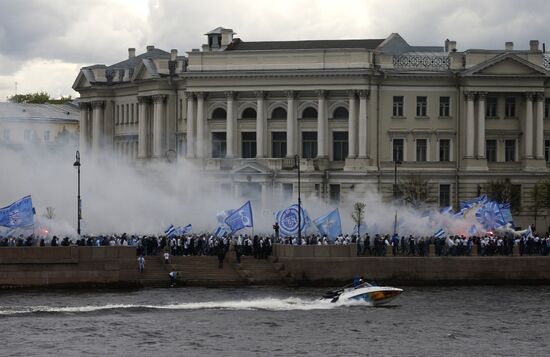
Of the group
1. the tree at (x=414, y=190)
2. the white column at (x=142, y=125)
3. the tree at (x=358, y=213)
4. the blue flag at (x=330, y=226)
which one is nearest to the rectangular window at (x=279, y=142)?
the tree at (x=414, y=190)

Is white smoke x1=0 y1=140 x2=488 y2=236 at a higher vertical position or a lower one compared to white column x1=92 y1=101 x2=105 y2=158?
lower

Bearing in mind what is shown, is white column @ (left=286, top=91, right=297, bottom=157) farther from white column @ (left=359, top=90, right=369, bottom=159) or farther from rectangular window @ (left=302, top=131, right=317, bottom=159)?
white column @ (left=359, top=90, right=369, bottom=159)

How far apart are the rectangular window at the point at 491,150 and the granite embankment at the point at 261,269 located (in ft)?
90.3

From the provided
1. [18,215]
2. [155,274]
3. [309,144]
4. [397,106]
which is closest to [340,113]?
[309,144]

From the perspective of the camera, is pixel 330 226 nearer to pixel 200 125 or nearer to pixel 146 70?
pixel 200 125

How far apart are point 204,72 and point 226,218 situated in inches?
1070

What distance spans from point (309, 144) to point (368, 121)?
3.84 metres

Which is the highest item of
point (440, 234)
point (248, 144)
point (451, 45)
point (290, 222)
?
point (451, 45)

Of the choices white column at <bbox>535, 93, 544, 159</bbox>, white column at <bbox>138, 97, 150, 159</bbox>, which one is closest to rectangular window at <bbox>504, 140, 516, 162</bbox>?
white column at <bbox>535, 93, 544, 159</bbox>

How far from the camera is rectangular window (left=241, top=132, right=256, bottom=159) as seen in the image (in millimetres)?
107125

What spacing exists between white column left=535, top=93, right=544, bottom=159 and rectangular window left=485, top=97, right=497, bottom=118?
7.62ft

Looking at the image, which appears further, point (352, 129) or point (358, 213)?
point (352, 129)

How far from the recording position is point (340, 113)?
4163 inches

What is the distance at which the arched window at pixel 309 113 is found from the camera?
106 metres
